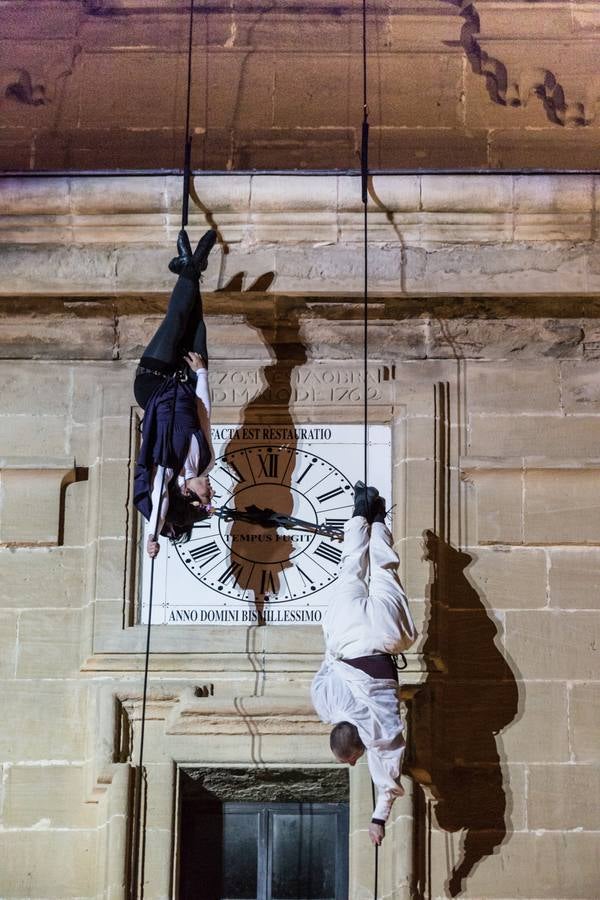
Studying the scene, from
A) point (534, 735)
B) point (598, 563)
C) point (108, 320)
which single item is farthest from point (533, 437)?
point (108, 320)

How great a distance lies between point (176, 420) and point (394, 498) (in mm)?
1080

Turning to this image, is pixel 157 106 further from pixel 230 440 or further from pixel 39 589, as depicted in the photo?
pixel 39 589

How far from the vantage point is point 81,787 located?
736cm

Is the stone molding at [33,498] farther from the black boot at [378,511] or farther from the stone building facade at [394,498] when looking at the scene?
the black boot at [378,511]

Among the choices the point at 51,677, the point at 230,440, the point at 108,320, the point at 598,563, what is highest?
the point at 108,320

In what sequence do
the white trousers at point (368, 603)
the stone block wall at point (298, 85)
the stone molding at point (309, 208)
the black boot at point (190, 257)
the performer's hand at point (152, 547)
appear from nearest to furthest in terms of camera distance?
the white trousers at point (368, 603)
the performer's hand at point (152, 547)
the black boot at point (190, 257)
the stone molding at point (309, 208)
the stone block wall at point (298, 85)

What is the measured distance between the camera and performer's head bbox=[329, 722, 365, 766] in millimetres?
6637

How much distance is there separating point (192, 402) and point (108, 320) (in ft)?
2.88

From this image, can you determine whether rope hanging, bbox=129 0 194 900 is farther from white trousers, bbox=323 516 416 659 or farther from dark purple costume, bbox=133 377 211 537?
white trousers, bbox=323 516 416 659

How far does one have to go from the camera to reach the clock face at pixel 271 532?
7.64 metres

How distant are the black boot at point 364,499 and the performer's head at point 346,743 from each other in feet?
→ 2.98

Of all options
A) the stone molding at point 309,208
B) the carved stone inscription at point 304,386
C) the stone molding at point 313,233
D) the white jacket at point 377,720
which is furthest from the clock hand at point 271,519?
the stone molding at point 309,208

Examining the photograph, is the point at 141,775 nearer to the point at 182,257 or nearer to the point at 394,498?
the point at 394,498

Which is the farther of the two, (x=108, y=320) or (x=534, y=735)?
(x=108, y=320)
